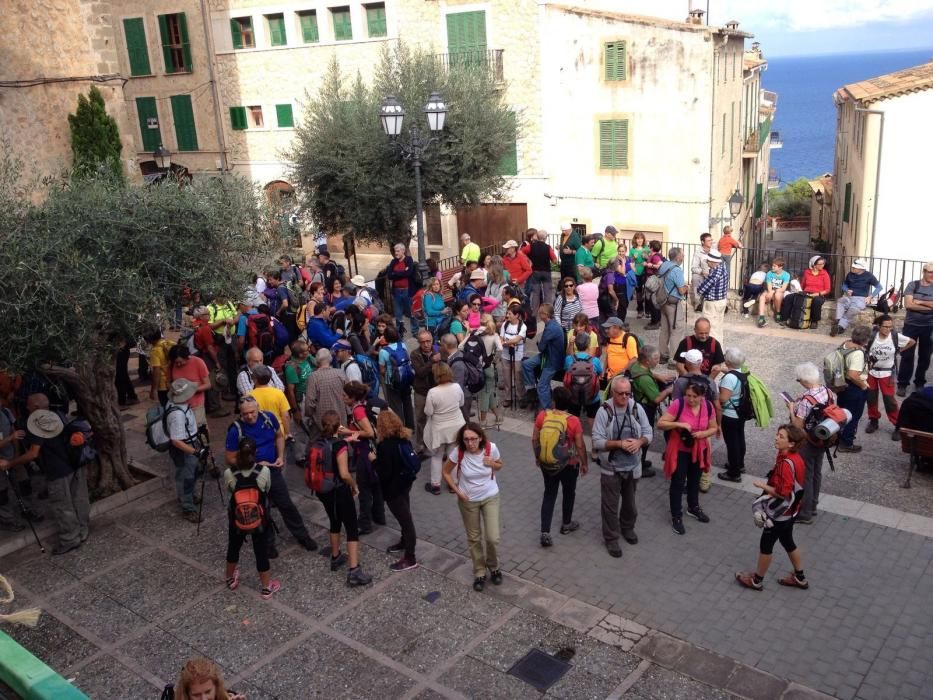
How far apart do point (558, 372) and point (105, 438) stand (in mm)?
5757

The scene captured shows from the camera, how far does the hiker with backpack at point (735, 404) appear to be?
30.5 feet

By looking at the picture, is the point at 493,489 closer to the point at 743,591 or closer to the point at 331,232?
the point at 743,591

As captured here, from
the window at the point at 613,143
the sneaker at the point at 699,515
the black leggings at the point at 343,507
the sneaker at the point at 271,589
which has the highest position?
the window at the point at 613,143

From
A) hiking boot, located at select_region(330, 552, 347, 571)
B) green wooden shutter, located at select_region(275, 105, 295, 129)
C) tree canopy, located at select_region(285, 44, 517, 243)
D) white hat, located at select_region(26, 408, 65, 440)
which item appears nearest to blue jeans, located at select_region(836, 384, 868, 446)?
hiking boot, located at select_region(330, 552, 347, 571)

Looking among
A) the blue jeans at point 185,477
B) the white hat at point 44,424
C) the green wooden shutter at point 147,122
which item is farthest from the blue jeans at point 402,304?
the green wooden shutter at point 147,122

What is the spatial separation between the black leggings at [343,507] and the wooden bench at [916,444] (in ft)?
19.6

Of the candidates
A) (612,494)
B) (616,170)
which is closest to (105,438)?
(612,494)

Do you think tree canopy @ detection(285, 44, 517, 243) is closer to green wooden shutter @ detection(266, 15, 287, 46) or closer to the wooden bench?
green wooden shutter @ detection(266, 15, 287, 46)

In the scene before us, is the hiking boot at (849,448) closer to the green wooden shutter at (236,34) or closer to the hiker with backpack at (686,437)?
the hiker with backpack at (686,437)

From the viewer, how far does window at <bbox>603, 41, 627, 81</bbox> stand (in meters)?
23.6

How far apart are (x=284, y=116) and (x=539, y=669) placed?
1022 inches

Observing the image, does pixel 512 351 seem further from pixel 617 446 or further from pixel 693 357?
pixel 617 446

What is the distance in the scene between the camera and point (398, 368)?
34.7ft

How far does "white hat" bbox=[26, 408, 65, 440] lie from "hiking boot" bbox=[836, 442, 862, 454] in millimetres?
8936
